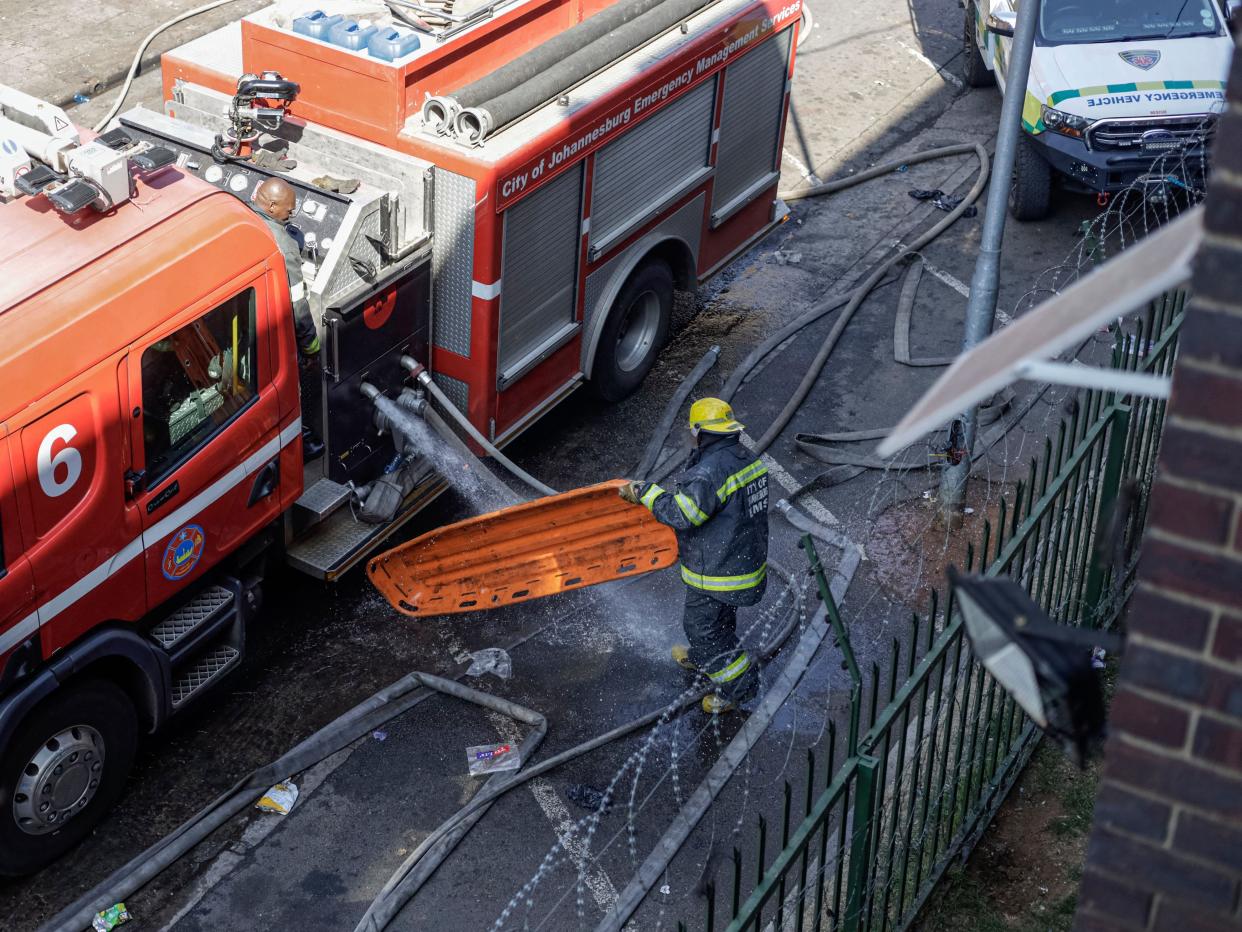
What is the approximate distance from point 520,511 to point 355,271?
1362 mm

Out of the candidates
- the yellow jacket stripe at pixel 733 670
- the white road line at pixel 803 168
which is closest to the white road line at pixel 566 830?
the yellow jacket stripe at pixel 733 670

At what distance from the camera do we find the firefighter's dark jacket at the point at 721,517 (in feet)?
21.4

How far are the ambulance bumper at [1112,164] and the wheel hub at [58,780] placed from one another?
7793mm

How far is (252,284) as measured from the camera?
242 inches

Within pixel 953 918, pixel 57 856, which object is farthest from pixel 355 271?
pixel 953 918

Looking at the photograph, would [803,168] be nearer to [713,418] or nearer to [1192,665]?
[713,418]

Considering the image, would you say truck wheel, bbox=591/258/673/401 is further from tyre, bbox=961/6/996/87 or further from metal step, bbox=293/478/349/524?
tyre, bbox=961/6/996/87

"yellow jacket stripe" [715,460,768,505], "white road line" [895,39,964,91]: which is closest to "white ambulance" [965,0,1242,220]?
"white road line" [895,39,964,91]

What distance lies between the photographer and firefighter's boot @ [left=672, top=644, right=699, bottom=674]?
724cm

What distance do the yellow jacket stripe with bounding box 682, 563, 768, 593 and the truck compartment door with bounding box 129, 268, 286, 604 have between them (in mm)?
1925

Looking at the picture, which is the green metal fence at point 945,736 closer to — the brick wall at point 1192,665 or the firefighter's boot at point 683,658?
the firefighter's boot at point 683,658

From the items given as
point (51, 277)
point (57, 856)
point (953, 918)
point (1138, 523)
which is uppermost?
point (51, 277)

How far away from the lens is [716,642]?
22.9ft

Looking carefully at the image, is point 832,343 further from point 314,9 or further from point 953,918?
point 953,918
